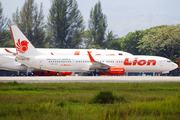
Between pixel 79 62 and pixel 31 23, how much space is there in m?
37.1

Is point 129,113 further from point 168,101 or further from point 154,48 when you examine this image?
point 154,48

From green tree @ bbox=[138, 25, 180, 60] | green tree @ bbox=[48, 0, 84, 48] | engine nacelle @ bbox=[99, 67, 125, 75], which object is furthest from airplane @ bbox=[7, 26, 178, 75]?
green tree @ bbox=[48, 0, 84, 48]

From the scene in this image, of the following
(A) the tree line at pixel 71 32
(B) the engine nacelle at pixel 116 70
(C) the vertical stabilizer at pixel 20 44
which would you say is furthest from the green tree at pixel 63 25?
(B) the engine nacelle at pixel 116 70

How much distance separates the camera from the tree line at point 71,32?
71.8m

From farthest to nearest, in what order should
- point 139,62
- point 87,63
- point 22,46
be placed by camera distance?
point 87,63 → point 139,62 → point 22,46

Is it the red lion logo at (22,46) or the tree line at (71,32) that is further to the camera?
the tree line at (71,32)

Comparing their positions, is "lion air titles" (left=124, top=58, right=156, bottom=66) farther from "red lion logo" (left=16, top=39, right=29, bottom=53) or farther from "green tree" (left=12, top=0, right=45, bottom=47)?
"green tree" (left=12, top=0, right=45, bottom=47)

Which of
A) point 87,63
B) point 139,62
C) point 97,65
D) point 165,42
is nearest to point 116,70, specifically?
point 97,65

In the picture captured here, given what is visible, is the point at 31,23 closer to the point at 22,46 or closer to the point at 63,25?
the point at 63,25

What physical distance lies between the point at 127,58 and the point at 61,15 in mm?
40480

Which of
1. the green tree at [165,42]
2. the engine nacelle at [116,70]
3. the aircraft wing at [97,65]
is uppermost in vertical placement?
the green tree at [165,42]

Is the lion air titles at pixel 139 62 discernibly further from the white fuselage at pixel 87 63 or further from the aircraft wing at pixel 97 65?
the aircraft wing at pixel 97 65

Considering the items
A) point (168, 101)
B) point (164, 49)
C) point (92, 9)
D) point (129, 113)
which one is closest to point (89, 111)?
point (129, 113)

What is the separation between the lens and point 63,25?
81.9 m
